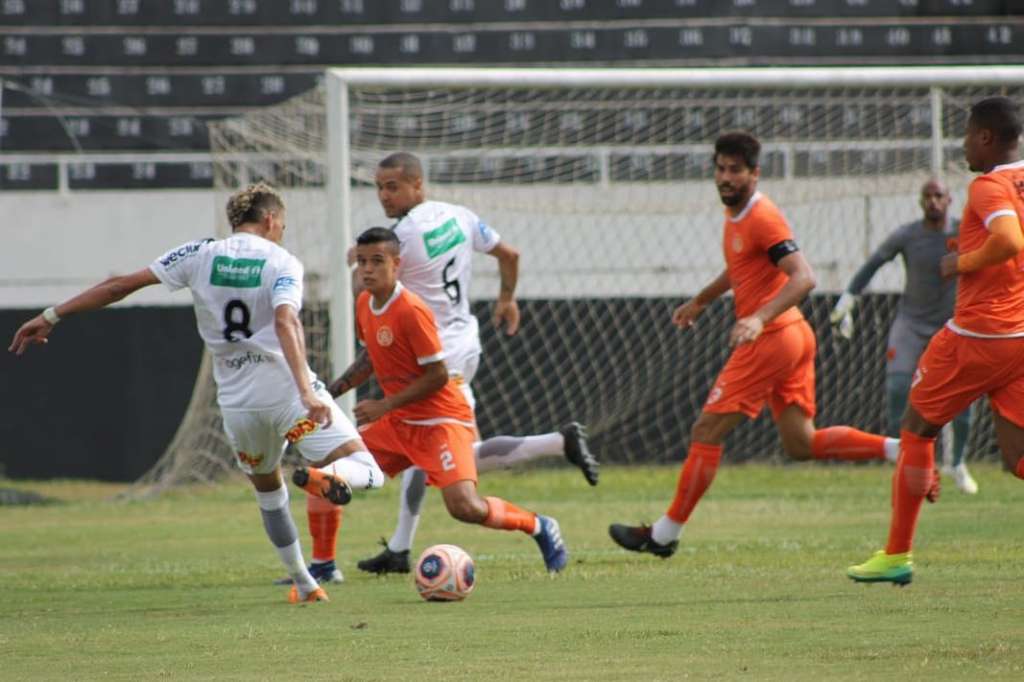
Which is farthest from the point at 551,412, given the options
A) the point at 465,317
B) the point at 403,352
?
the point at 403,352

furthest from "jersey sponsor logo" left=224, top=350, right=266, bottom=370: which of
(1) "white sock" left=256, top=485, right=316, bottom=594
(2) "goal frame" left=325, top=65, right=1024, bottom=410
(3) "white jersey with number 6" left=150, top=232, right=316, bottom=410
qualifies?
(2) "goal frame" left=325, top=65, right=1024, bottom=410

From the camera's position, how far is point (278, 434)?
25.0ft

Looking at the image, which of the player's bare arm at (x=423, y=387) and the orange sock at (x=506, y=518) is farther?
the orange sock at (x=506, y=518)

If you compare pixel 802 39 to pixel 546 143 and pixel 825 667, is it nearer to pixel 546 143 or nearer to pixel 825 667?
pixel 546 143

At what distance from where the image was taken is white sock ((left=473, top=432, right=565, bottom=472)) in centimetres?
941

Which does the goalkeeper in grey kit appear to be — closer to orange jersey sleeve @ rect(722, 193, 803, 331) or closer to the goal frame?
the goal frame

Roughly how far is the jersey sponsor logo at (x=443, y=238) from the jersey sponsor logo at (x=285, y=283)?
2048 mm

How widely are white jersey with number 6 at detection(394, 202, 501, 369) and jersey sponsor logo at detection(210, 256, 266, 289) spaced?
1881mm

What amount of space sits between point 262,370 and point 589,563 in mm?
2510

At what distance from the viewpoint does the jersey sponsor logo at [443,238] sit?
9265mm

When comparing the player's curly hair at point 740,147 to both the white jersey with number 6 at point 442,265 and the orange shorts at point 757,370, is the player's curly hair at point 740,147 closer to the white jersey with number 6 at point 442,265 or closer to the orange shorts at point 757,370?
the orange shorts at point 757,370

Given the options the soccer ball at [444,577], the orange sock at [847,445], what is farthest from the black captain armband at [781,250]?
the soccer ball at [444,577]

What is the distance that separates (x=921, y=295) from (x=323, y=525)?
252 inches

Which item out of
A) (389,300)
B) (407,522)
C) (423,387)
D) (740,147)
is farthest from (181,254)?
(740,147)
